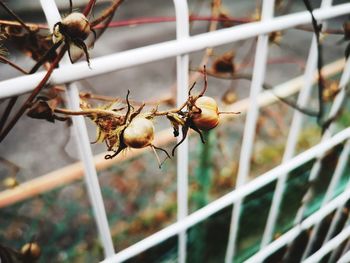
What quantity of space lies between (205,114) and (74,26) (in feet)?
0.59

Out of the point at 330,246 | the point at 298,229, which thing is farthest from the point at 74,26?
the point at 330,246

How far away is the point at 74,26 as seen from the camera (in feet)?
1.25

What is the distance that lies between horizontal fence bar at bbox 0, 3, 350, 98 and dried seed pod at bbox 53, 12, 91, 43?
3.6 inches

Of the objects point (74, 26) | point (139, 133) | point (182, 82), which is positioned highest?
point (182, 82)

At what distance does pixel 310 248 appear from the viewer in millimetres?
1322

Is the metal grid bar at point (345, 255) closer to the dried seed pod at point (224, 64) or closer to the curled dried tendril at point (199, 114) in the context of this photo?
the dried seed pod at point (224, 64)

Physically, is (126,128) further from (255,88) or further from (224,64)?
(224,64)

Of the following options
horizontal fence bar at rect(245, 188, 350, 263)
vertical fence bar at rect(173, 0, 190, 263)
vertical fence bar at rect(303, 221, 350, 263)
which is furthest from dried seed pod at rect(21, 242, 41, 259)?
vertical fence bar at rect(303, 221, 350, 263)

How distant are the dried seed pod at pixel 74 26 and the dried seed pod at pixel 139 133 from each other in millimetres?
120

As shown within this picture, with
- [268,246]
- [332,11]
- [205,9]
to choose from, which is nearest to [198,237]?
[268,246]

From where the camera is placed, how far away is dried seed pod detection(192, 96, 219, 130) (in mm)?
398

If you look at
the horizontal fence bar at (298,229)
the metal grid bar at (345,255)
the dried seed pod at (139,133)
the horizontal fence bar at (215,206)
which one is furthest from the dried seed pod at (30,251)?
the metal grid bar at (345,255)

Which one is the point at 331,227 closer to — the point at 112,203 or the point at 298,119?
the point at 298,119

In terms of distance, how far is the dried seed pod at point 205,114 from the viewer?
0.40 m
